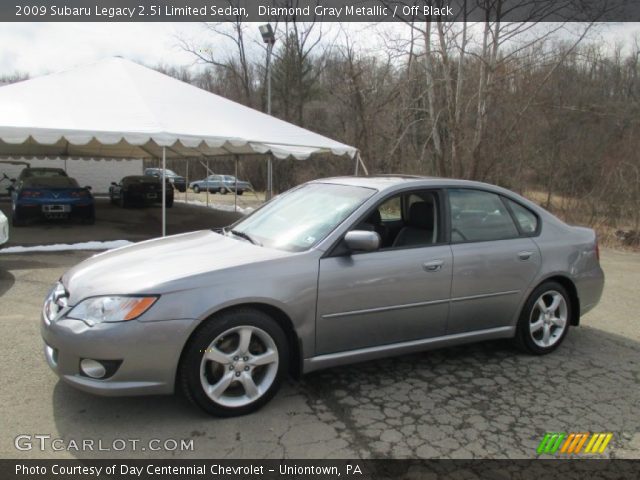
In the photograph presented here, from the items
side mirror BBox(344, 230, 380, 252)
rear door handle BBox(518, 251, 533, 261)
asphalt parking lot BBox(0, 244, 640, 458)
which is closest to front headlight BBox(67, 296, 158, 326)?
asphalt parking lot BBox(0, 244, 640, 458)

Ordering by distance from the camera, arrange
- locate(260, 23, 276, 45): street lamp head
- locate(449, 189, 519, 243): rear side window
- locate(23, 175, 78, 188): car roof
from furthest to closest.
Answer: locate(260, 23, 276, 45): street lamp head → locate(23, 175, 78, 188): car roof → locate(449, 189, 519, 243): rear side window

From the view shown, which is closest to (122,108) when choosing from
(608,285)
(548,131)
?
(608,285)

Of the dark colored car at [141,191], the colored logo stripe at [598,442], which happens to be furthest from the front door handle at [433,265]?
the dark colored car at [141,191]

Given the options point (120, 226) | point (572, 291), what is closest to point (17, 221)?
point (120, 226)

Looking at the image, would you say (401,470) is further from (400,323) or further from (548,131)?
(548,131)

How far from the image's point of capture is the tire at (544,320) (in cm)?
436

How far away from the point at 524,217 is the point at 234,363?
291 cm

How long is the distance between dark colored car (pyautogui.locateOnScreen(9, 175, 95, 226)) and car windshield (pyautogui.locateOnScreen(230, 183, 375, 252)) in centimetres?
1052

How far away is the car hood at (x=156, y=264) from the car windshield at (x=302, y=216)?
0.19 meters

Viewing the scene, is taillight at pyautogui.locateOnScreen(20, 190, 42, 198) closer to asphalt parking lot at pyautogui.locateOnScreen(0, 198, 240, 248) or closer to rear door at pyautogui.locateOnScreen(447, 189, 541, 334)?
asphalt parking lot at pyautogui.locateOnScreen(0, 198, 240, 248)

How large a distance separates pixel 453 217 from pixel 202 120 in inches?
317

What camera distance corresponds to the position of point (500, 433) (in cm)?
315

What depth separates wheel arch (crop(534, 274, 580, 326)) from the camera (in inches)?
178

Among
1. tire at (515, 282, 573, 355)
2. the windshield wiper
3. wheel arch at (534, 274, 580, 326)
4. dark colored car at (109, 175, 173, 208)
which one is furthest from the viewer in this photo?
dark colored car at (109, 175, 173, 208)
